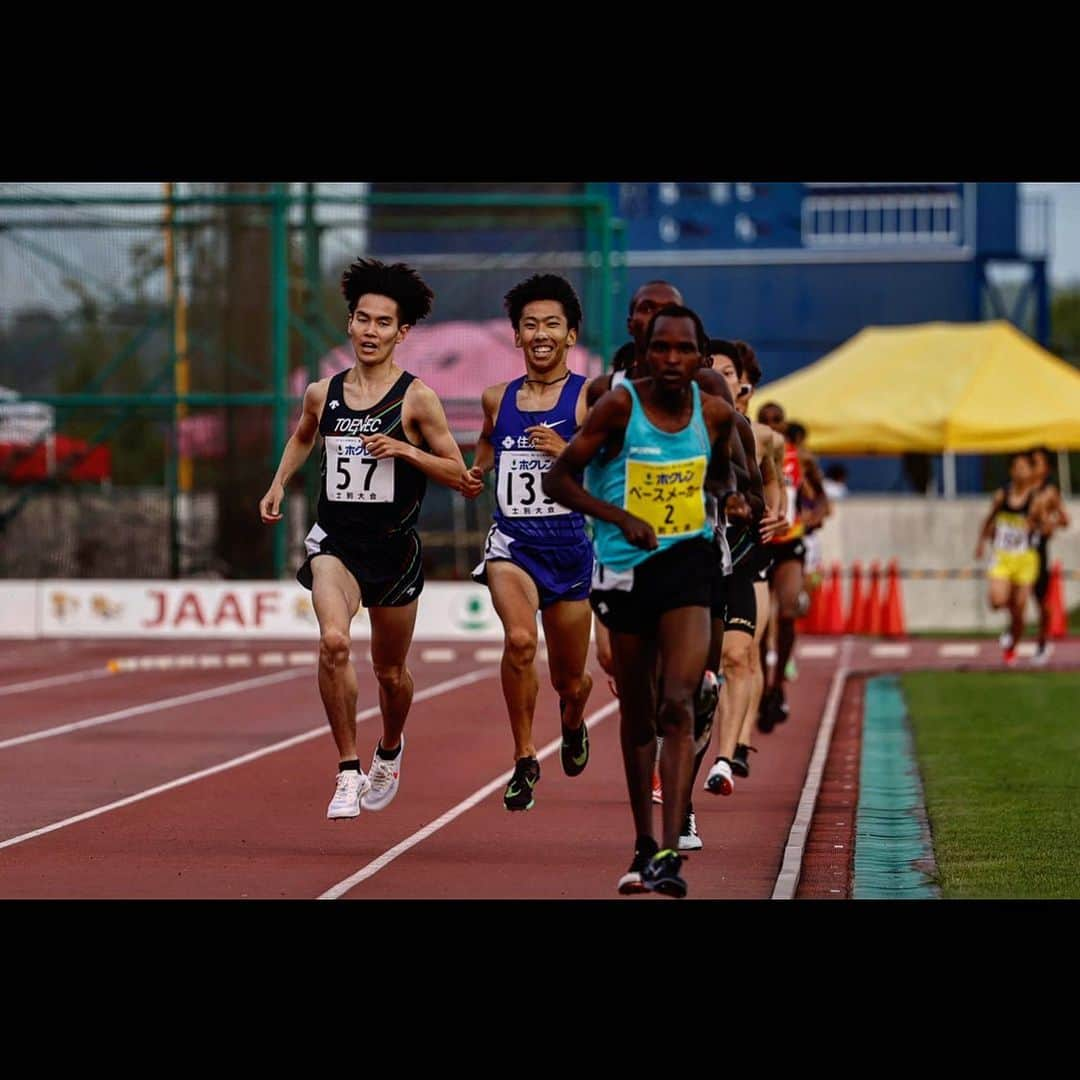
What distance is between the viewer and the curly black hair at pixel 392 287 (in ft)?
37.0

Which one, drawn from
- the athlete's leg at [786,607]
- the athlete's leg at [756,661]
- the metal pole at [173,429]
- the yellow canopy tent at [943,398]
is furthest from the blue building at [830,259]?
the athlete's leg at [756,661]

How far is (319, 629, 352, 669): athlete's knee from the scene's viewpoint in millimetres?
11055

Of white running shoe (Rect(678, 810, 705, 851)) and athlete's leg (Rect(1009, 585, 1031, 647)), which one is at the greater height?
athlete's leg (Rect(1009, 585, 1031, 647))

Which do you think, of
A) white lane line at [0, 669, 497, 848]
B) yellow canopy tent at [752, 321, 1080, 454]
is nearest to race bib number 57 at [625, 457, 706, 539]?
white lane line at [0, 669, 497, 848]

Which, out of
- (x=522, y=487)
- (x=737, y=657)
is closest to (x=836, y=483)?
(x=737, y=657)

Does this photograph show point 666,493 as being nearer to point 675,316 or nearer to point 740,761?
point 675,316

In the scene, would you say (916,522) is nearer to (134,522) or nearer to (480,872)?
(134,522)

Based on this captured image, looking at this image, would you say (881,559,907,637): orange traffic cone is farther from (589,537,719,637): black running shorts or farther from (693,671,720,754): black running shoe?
(589,537,719,637): black running shorts

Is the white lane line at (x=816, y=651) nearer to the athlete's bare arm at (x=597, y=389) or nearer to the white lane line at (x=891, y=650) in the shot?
the white lane line at (x=891, y=650)

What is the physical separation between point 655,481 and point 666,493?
0.06 meters

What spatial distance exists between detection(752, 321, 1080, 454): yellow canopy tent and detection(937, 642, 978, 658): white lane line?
3.89m

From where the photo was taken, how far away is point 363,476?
441 inches

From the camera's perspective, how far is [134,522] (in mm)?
28641
